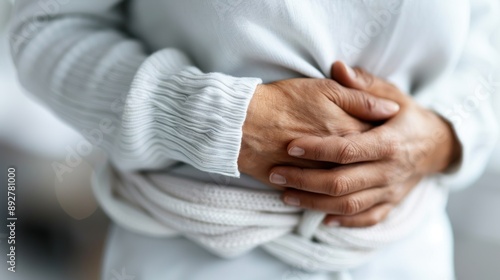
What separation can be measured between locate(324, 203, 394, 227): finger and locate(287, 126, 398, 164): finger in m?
0.07

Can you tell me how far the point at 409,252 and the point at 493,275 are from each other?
0.65 metres

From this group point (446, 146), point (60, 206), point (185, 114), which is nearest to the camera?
point (185, 114)

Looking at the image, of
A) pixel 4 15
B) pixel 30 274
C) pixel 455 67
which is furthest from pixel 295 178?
pixel 4 15

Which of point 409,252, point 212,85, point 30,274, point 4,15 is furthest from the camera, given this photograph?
point 4,15

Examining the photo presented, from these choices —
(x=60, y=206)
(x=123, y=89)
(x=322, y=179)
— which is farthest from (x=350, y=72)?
(x=60, y=206)

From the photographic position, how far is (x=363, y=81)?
558mm

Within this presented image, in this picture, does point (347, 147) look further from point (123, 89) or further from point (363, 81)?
point (123, 89)

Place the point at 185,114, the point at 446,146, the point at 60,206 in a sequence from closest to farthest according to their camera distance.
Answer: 1. the point at 185,114
2. the point at 446,146
3. the point at 60,206

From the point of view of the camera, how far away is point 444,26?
0.56 meters

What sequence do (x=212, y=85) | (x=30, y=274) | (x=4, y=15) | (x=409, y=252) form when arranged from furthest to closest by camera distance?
(x=4, y=15) < (x=30, y=274) < (x=409, y=252) < (x=212, y=85)

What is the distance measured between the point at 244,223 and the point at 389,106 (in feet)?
0.72

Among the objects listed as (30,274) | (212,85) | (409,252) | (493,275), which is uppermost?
(212,85)

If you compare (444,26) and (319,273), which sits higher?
(444,26)

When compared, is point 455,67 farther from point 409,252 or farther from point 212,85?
point 212,85
